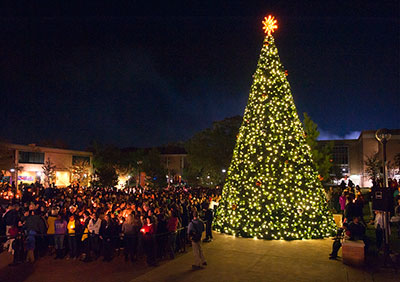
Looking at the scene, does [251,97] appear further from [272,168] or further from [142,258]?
[142,258]

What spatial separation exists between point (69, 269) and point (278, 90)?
33.8ft

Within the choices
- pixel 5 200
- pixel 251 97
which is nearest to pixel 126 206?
pixel 251 97

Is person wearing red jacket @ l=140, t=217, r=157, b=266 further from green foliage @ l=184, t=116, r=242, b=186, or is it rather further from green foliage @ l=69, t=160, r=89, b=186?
green foliage @ l=69, t=160, r=89, b=186

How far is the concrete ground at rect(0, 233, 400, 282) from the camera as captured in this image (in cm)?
829

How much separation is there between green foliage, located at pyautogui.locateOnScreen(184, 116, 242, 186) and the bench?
107 ft

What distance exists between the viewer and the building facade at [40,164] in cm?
4059

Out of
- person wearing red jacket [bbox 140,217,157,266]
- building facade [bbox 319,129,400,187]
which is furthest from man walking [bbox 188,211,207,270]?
building facade [bbox 319,129,400,187]

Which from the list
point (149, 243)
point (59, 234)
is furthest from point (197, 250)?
point (59, 234)

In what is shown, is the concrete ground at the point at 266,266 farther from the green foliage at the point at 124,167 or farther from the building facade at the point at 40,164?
the building facade at the point at 40,164

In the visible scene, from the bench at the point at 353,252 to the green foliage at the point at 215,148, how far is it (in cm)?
3247

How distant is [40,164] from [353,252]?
4455 cm

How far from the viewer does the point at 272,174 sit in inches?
515

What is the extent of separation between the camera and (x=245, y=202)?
13.2 m

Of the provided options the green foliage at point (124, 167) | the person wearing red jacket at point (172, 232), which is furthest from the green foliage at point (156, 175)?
the person wearing red jacket at point (172, 232)
